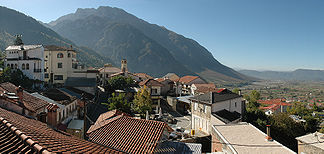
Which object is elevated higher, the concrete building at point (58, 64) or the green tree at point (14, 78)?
the concrete building at point (58, 64)

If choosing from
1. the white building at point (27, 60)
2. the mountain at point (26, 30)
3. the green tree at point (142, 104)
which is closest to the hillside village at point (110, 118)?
the white building at point (27, 60)

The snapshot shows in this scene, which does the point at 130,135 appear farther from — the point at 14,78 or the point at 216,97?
the point at 14,78

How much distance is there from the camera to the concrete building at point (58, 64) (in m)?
43.3

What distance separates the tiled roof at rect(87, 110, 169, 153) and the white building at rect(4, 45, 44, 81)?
31.2m

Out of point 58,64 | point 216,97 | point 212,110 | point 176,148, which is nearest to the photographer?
point 176,148

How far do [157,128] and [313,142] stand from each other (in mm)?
16551

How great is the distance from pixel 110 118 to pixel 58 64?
35393 millimetres

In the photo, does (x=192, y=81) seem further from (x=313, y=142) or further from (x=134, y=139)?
(x=134, y=139)

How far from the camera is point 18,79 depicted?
30750mm

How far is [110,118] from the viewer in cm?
1537

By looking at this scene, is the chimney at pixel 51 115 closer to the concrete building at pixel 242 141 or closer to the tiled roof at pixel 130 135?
the tiled roof at pixel 130 135

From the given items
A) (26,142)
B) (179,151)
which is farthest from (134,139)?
(26,142)

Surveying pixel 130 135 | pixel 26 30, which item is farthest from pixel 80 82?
pixel 26 30

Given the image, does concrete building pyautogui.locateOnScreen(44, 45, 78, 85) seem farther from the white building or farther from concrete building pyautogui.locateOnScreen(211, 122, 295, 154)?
concrete building pyautogui.locateOnScreen(211, 122, 295, 154)
